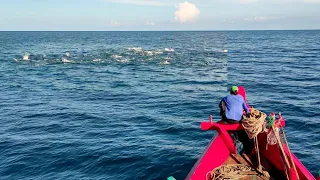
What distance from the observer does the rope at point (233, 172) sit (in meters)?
9.90

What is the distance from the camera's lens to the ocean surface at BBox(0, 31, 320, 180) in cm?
1597

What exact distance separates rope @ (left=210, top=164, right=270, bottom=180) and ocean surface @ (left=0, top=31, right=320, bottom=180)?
14.3 feet

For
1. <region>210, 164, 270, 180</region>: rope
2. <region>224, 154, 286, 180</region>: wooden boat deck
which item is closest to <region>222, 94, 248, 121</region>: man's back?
<region>224, 154, 286, 180</region>: wooden boat deck

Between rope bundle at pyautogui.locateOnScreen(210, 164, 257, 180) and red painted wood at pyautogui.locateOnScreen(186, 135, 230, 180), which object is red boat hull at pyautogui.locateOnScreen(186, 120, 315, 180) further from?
rope bundle at pyautogui.locateOnScreen(210, 164, 257, 180)

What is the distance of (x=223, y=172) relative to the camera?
10078mm

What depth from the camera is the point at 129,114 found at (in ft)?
79.3

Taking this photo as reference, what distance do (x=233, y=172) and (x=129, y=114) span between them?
14.7m

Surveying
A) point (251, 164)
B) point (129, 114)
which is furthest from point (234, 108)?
point (129, 114)

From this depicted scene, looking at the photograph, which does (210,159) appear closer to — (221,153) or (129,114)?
(221,153)

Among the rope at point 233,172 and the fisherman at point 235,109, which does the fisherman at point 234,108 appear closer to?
the fisherman at point 235,109

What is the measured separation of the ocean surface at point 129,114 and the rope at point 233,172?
4.37m

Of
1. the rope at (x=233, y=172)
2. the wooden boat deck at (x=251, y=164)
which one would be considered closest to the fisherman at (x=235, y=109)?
the wooden boat deck at (x=251, y=164)

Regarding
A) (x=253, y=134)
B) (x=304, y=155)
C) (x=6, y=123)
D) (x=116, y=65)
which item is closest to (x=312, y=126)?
(x=304, y=155)

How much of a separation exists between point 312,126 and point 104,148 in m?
12.5
